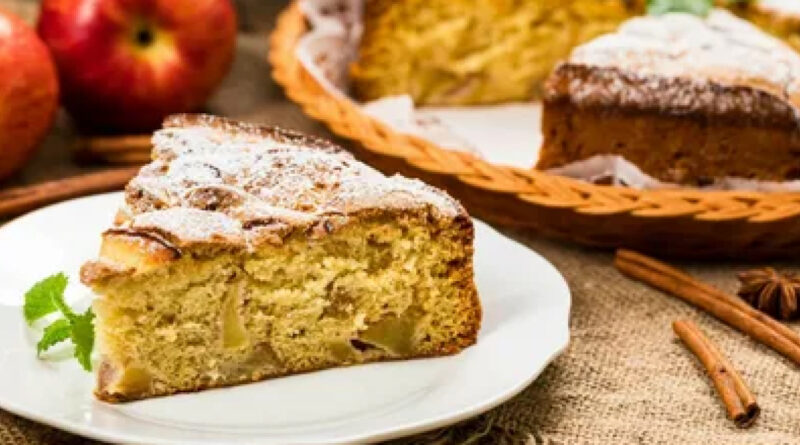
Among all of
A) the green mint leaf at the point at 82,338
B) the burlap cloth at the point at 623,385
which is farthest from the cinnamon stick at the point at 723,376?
the green mint leaf at the point at 82,338

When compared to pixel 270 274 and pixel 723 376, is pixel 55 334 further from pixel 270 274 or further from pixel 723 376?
pixel 723 376

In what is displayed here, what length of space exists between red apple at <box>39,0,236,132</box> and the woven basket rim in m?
0.65

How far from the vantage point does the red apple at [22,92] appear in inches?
127

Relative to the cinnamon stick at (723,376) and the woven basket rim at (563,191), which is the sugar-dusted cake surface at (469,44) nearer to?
the woven basket rim at (563,191)

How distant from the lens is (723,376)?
2.46 meters

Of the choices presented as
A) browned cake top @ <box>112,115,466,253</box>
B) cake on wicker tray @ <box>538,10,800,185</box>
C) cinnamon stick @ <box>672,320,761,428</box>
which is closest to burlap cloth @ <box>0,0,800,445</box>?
cinnamon stick @ <box>672,320,761,428</box>

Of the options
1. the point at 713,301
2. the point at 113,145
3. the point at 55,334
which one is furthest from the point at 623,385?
the point at 113,145

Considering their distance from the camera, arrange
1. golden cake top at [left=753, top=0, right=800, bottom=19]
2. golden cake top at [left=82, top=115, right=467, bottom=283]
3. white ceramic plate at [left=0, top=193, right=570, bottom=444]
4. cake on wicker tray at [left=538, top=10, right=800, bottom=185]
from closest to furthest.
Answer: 1. white ceramic plate at [left=0, top=193, right=570, bottom=444]
2. golden cake top at [left=82, top=115, right=467, bottom=283]
3. cake on wicker tray at [left=538, top=10, right=800, bottom=185]
4. golden cake top at [left=753, top=0, right=800, bottom=19]

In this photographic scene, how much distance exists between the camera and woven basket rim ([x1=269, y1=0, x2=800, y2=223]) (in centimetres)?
284

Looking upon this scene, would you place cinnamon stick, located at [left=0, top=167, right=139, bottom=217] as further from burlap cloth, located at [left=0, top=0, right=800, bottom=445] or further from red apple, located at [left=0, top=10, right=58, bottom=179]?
burlap cloth, located at [left=0, top=0, right=800, bottom=445]

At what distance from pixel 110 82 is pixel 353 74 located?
2.47 ft

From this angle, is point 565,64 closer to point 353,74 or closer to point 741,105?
point 741,105

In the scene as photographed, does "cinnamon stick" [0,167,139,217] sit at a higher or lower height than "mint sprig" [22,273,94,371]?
higher

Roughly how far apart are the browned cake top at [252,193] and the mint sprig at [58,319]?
17 centimetres
